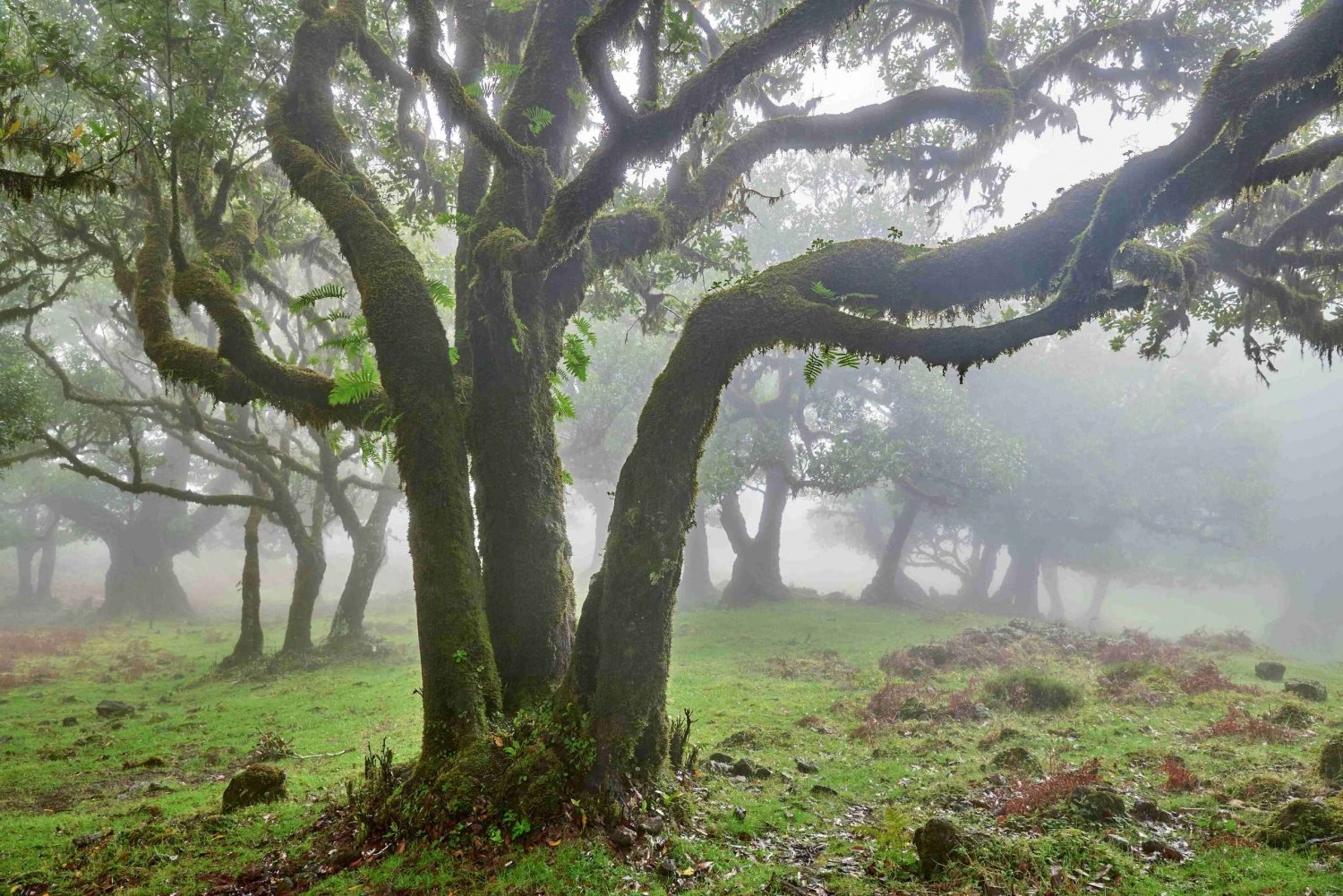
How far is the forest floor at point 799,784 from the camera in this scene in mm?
5738

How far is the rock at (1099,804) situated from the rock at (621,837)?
453cm

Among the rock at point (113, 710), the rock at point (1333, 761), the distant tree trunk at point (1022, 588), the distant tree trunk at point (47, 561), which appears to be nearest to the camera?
the rock at point (1333, 761)

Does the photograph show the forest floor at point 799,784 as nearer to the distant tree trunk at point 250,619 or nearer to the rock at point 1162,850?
the rock at point 1162,850

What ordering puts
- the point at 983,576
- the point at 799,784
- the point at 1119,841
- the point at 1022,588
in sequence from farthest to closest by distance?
1. the point at 983,576
2. the point at 1022,588
3. the point at 799,784
4. the point at 1119,841

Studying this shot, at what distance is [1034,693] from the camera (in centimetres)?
1305

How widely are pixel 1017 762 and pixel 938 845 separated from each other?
403cm

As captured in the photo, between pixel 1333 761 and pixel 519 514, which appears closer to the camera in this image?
pixel 1333 761

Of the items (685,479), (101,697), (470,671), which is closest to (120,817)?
(470,671)

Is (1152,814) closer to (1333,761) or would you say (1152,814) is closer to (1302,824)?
(1302,824)

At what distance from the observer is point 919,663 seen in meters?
17.6

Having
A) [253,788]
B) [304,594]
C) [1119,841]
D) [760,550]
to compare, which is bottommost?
[253,788]

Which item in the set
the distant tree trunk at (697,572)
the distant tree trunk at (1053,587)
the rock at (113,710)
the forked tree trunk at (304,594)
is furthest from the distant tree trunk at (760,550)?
the distant tree trunk at (1053,587)

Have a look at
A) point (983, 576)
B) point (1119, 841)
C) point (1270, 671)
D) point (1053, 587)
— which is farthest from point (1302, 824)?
point (1053, 587)

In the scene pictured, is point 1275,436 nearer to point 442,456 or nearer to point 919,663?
point 919,663
